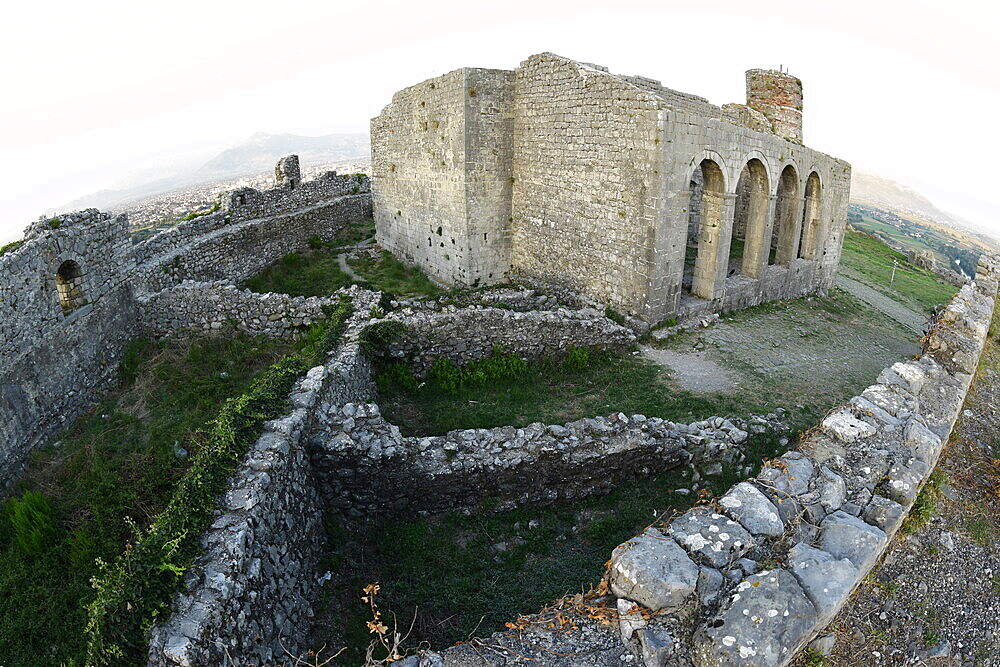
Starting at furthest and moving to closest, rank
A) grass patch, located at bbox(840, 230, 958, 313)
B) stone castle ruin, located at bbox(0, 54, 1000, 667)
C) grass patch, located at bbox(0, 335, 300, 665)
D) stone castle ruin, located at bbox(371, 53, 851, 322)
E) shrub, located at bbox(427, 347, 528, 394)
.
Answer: grass patch, located at bbox(840, 230, 958, 313)
stone castle ruin, located at bbox(371, 53, 851, 322)
shrub, located at bbox(427, 347, 528, 394)
grass patch, located at bbox(0, 335, 300, 665)
stone castle ruin, located at bbox(0, 54, 1000, 667)

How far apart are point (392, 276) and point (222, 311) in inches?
250

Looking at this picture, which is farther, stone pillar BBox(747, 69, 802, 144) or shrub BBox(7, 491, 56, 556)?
stone pillar BBox(747, 69, 802, 144)

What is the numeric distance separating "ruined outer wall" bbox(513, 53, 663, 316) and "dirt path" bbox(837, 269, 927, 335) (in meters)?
10.3

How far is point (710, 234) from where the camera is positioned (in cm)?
1395

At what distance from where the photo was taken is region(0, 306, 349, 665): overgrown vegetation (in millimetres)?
4195

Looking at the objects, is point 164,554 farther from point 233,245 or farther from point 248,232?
point 248,232

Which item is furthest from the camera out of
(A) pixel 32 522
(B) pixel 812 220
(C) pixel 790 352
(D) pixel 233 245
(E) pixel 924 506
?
(B) pixel 812 220

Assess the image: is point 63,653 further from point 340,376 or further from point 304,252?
point 304,252

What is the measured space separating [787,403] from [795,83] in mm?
19699

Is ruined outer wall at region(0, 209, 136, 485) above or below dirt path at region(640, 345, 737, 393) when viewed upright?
above

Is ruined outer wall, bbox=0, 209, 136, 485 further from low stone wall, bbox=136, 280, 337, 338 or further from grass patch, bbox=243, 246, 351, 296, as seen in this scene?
grass patch, bbox=243, 246, 351, 296

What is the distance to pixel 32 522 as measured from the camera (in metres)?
6.80

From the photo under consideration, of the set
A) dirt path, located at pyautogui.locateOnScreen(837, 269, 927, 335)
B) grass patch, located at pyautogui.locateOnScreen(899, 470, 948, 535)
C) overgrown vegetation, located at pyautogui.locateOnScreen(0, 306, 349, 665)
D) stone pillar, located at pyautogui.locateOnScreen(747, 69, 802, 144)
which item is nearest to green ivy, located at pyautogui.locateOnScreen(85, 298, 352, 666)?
overgrown vegetation, located at pyautogui.locateOnScreen(0, 306, 349, 665)

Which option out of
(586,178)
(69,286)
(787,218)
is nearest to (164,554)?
(69,286)
